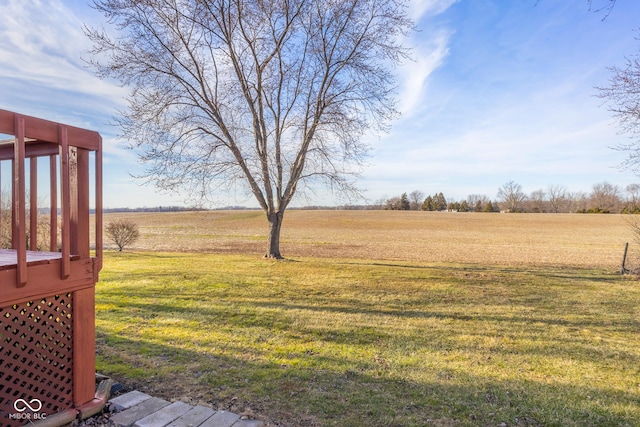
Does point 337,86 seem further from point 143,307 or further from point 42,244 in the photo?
point 42,244

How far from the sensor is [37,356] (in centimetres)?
230

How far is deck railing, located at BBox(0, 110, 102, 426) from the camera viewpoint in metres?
2.10

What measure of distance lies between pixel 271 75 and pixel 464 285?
335 inches

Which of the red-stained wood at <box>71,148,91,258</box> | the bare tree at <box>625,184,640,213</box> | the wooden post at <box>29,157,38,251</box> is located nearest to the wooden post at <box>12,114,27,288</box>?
the red-stained wood at <box>71,148,91,258</box>

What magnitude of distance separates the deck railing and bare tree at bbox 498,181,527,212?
69.0 m

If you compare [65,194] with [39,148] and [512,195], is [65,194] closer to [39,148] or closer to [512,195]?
[39,148]

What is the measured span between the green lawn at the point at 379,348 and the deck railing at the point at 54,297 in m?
0.63

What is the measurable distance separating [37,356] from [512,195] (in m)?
71.4

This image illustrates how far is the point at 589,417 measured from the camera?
2537 mm

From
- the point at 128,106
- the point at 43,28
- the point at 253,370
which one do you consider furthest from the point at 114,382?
the point at 128,106

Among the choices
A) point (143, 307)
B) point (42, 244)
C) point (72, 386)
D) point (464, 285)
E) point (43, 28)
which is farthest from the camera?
point (42, 244)

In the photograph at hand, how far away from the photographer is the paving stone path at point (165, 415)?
226 cm

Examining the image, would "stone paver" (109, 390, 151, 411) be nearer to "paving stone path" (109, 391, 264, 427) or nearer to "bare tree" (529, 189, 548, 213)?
"paving stone path" (109, 391, 264, 427)

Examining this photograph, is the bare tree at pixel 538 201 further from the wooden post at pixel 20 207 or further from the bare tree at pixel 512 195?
the wooden post at pixel 20 207
